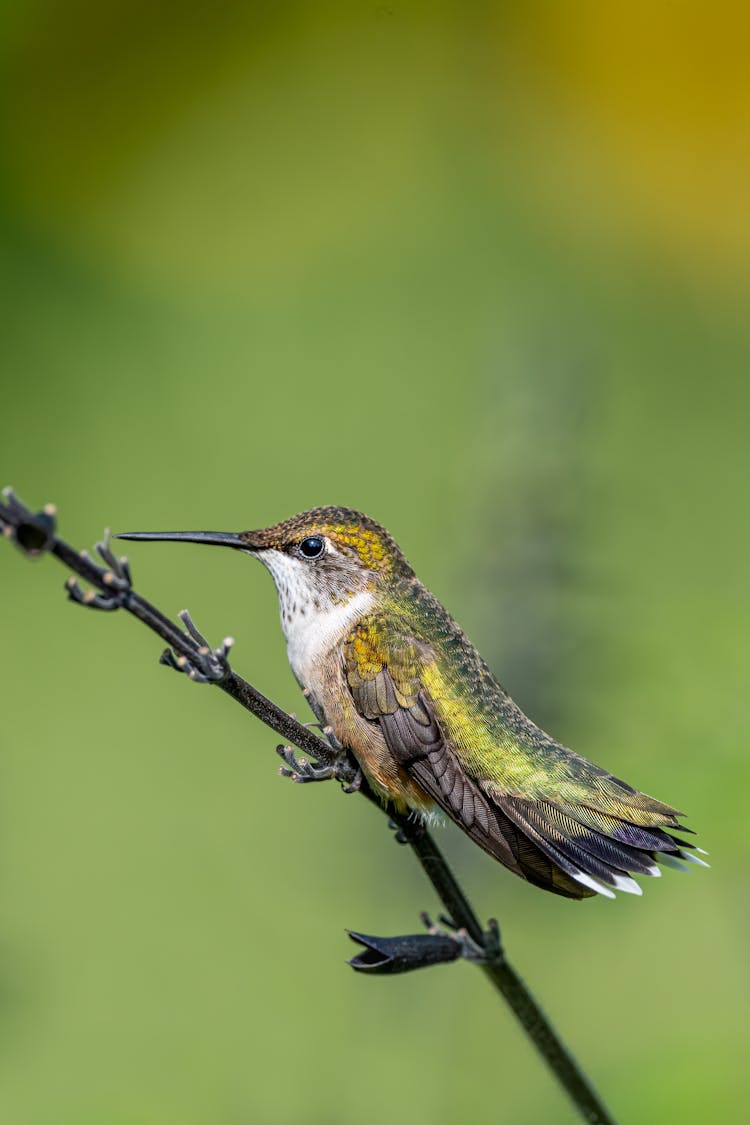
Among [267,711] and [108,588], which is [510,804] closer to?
[267,711]

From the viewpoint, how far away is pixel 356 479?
731 centimetres

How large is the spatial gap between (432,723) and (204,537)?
498 millimetres

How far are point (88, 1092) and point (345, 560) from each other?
79.1 inches

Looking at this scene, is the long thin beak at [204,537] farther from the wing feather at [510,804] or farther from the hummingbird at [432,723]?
the wing feather at [510,804]

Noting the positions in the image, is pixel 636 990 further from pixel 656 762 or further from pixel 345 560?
pixel 345 560

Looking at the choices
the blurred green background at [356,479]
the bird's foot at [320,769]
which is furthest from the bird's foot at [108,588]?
the blurred green background at [356,479]

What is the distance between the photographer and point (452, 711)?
198 centimetres

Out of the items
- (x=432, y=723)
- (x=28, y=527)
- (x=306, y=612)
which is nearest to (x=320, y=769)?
(x=432, y=723)

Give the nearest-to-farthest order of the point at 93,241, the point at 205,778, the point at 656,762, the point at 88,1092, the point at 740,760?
the point at 740,760, the point at 656,762, the point at 88,1092, the point at 205,778, the point at 93,241

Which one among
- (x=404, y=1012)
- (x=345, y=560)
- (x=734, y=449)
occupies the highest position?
(x=734, y=449)

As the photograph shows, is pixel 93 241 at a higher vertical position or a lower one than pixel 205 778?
higher

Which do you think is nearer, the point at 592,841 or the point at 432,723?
the point at 592,841

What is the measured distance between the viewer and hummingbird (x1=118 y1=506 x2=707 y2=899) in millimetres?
1699

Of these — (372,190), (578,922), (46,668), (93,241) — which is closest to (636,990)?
(578,922)
